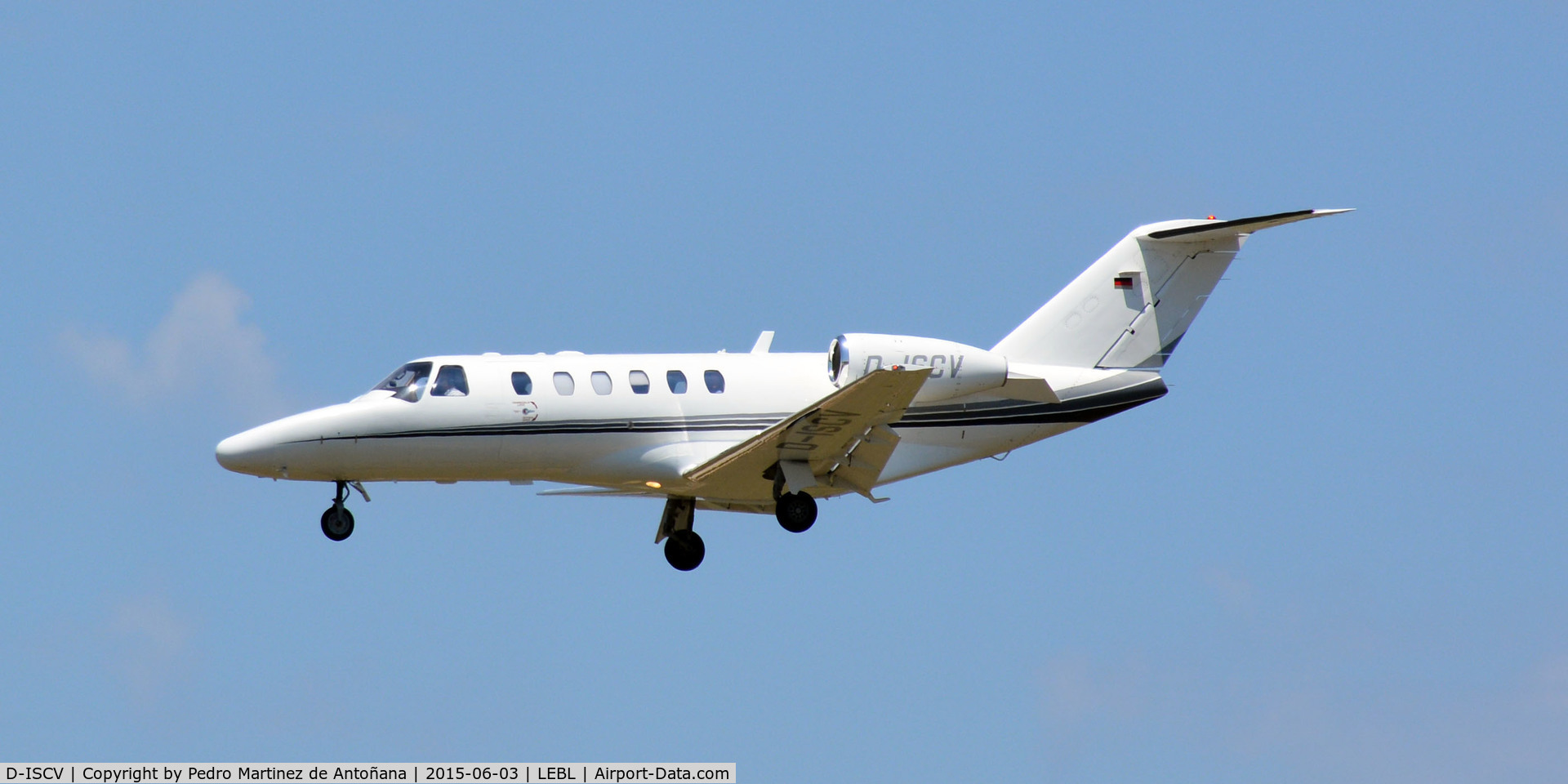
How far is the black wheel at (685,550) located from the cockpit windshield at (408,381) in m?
4.34

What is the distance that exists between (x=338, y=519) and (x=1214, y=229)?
12307 mm

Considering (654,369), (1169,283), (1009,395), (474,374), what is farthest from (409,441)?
(1169,283)

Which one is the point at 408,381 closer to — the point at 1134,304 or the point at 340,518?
the point at 340,518

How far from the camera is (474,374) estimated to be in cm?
2781

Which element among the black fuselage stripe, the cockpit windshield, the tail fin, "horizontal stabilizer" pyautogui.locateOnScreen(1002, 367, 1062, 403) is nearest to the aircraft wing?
the black fuselage stripe

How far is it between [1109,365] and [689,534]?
20.4ft

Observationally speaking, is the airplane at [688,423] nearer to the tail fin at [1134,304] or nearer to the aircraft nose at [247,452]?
Answer: the aircraft nose at [247,452]

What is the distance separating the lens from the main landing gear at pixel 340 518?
2802 cm

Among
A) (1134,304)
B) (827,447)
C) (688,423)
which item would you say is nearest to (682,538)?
(688,423)

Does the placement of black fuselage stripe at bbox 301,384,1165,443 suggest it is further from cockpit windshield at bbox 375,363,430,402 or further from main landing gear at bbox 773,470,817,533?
main landing gear at bbox 773,470,817,533

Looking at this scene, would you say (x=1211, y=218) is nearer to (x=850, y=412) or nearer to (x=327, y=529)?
(x=850, y=412)

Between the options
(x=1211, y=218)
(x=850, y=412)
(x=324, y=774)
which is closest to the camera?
(x=324, y=774)

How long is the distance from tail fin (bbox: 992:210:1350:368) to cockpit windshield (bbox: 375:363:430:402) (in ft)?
25.8

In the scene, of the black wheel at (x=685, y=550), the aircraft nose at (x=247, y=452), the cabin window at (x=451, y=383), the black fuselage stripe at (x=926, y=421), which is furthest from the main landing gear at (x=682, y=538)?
the aircraft nose at (x=247, y=452)
